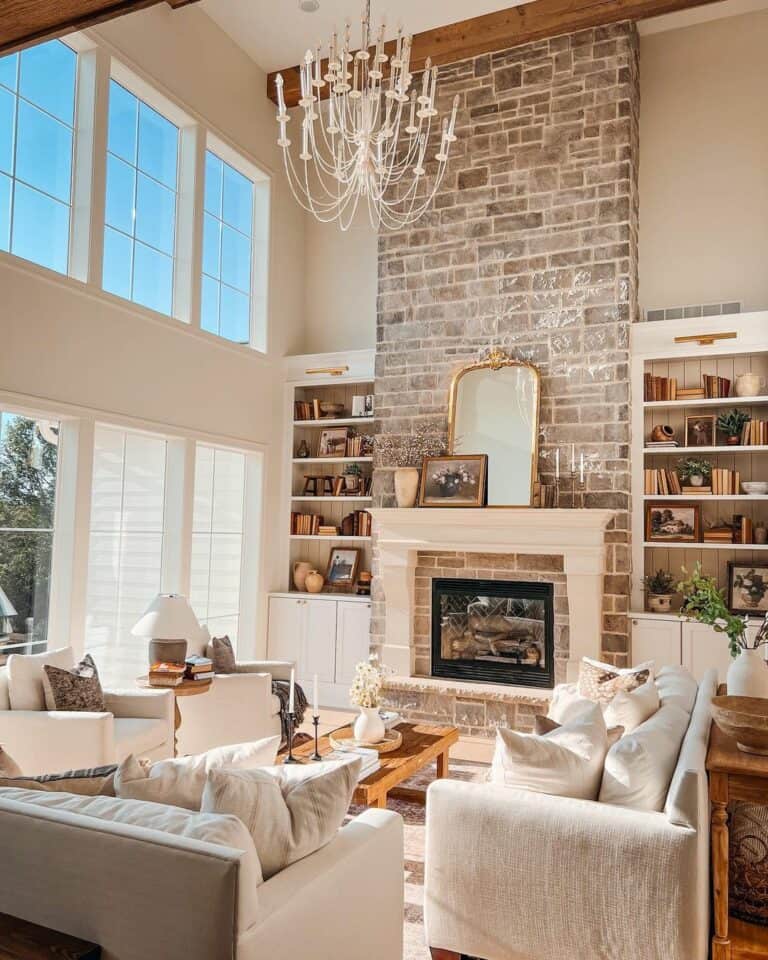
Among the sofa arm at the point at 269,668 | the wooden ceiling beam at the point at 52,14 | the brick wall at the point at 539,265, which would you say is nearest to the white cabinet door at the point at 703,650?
the brick wall at the point at 539,265

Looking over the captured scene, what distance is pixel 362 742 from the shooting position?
379 cm

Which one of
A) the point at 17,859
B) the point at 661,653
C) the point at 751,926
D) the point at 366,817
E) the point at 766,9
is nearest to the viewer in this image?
the point at 17,859

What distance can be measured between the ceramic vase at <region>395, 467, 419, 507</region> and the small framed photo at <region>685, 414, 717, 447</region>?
1983 mm

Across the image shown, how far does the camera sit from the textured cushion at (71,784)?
2.06 metres

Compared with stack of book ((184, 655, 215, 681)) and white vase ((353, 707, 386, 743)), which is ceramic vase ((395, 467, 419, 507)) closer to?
stack of book ((184, 655, 215, 681))

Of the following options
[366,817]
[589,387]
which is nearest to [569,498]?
[589,387]

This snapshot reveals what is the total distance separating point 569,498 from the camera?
18.7 feet

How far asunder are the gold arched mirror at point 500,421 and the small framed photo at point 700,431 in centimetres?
109

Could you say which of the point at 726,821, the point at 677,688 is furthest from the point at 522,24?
the point at 726,821

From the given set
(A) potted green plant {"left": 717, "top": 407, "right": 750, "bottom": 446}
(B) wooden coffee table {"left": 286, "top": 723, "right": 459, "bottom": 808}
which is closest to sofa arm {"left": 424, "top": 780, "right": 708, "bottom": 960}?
(B) wooden coffee table {"left": 286, "top": 723, "right": 459, "bottom": 808}

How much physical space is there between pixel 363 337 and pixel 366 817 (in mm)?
5383

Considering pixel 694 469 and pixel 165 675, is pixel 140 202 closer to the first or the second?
pixel 165 675

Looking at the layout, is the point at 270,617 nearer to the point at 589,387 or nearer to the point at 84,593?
the point at 84,593

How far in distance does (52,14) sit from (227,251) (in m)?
4.87
